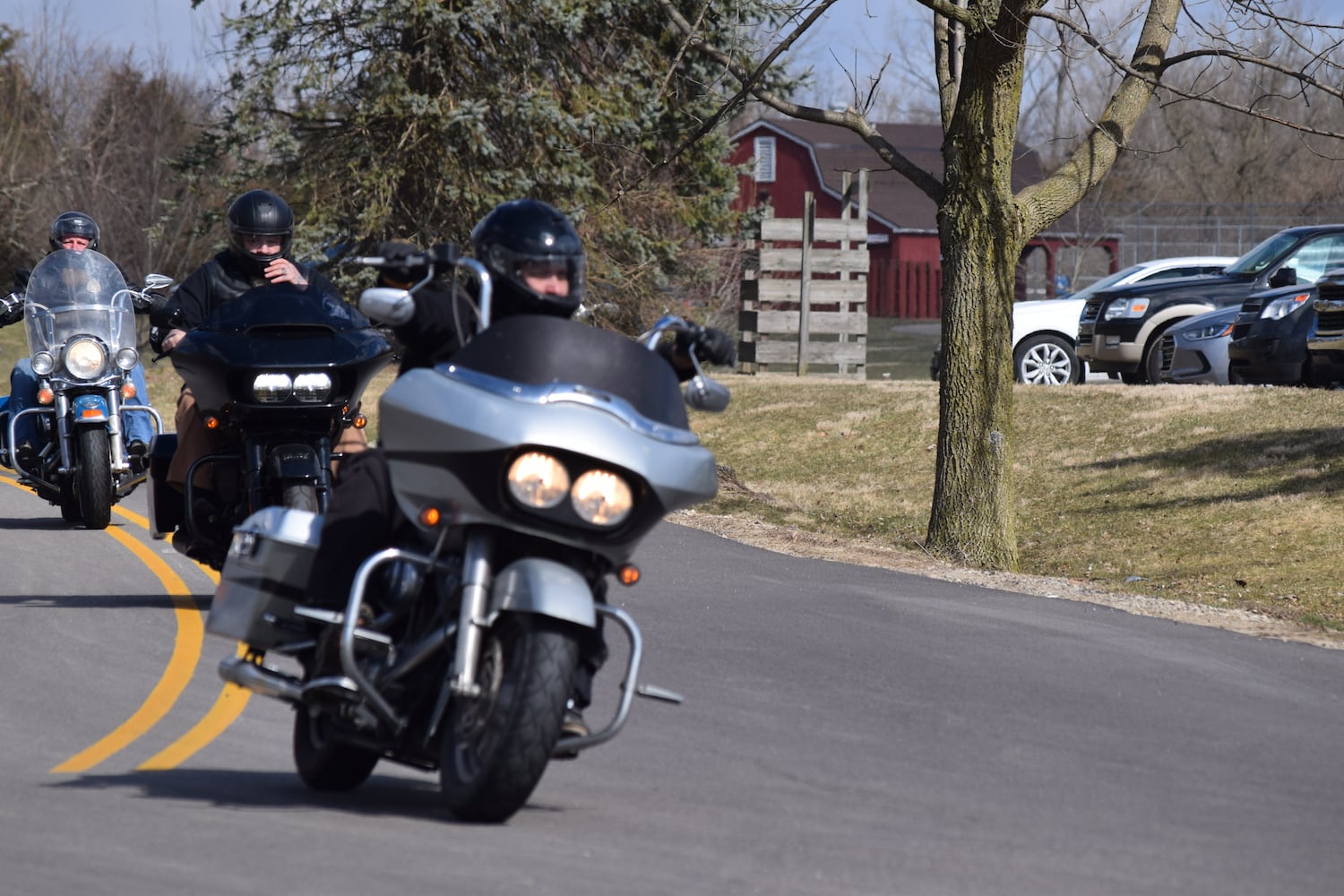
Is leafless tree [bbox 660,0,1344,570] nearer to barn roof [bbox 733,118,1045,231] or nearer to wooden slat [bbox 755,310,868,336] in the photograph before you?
wooden slat [bbox 755,310,868,336]

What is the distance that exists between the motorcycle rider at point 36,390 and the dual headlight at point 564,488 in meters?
8.46

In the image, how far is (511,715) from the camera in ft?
15.8

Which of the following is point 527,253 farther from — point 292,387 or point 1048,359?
point 1048,359

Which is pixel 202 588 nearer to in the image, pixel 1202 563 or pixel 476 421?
pixel 476 421

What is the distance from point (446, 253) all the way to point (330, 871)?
1894 millimetres

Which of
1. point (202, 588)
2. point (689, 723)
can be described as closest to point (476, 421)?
point (689, 723)

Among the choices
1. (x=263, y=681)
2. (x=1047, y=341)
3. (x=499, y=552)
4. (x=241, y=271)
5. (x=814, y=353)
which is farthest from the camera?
(x=814, y=353)

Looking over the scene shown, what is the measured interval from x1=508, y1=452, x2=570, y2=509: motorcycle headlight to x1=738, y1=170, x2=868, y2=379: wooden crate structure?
23235 mm

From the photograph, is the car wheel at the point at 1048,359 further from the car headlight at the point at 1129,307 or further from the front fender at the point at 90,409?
the front fender at the point at 90,409

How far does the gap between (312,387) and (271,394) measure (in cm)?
20

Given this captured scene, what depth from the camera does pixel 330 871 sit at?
4.73m

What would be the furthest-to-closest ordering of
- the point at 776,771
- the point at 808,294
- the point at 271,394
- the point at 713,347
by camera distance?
the point at 808,294
the point at 271,394
the point at 776,771
the point at 713,347

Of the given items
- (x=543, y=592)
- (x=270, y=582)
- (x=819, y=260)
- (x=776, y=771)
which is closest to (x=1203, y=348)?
(x=819, y=260)

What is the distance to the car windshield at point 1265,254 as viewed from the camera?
2255 cm
